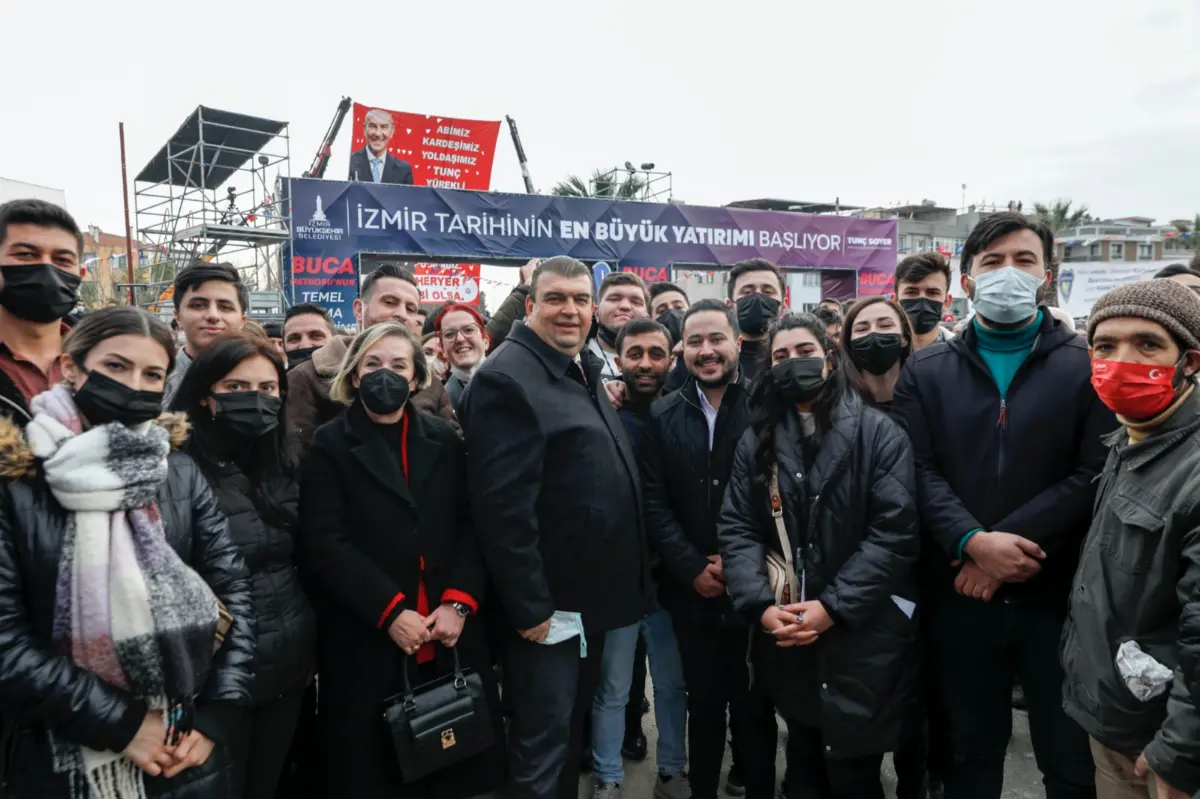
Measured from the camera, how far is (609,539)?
257 centimetres

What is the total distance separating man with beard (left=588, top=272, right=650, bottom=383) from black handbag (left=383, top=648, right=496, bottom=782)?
82.1 inches

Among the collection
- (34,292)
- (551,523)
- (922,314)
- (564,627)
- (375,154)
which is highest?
(375,154)

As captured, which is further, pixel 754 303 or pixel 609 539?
pixel 754 303

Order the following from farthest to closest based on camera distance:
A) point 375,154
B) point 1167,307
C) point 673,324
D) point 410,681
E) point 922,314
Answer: point 375,154, point 673,324, point 922,314, point 410,681, point 1167,307

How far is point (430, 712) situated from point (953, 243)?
1656 inches

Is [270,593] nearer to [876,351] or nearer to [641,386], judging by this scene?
[641,386]

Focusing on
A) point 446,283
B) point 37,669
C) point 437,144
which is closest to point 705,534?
point 37,669

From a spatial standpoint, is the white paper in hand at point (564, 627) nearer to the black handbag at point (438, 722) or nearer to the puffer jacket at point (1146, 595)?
the black handbag at point (438, 722)

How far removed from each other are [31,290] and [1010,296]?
3405 mm

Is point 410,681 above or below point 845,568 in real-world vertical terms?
below

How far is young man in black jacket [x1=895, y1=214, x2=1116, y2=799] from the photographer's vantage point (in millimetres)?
2316

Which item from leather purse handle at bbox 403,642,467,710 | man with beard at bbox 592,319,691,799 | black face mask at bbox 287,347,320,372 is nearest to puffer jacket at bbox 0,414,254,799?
leather purse handle at bbox 403,642,467,710

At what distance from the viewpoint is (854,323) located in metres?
3.04

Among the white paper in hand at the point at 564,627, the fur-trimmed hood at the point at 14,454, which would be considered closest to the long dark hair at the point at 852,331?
the white paper in hand at the point at 564,627
